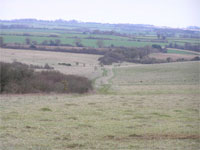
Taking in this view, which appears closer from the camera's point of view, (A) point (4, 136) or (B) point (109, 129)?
(A) point (4, 136)

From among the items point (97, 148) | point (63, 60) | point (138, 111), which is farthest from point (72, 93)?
point (63, 60)

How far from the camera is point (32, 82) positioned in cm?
2952

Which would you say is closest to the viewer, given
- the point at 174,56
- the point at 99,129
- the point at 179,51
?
the point at 99,129

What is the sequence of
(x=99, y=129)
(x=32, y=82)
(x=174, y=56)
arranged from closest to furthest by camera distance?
(x=99, y=129) < (x=32, y=82) < (x=174, y=56)

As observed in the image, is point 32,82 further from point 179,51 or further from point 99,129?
Answer: point 179,51

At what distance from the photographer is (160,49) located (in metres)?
97.9

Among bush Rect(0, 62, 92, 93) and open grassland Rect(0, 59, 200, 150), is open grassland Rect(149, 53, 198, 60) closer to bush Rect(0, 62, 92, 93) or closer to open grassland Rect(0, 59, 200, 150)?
bush Rect(0, 62, 92, 93)

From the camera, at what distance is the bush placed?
2833cm

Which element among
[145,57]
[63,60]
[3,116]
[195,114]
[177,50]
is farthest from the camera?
[177,50]

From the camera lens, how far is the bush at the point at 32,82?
28328 mm

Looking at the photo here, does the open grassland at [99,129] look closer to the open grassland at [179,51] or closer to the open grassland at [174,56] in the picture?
the open grassland at [174,56]

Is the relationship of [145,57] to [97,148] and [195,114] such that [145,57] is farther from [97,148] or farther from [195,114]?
[97,148]

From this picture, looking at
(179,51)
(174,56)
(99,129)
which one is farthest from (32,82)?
(179,51)

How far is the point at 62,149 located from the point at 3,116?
6248mm
